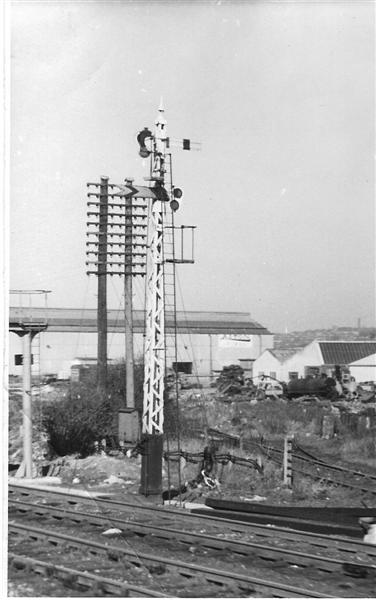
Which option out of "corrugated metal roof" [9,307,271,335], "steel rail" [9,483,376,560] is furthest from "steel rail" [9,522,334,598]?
"corrugated metal roof" [9,307,271,335]

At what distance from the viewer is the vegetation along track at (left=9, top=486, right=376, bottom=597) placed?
7219 millimetres

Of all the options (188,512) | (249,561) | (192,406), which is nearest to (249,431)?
(192,406)

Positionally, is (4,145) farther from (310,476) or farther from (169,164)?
(310,476)

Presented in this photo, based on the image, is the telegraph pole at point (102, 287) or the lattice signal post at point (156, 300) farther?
the telegraph pole at point (102, 287)

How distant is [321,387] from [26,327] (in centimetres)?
2068

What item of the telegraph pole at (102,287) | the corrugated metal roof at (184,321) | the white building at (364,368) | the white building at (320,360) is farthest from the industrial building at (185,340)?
the telegraph pole at (102,287)

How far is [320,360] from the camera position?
40.7 m

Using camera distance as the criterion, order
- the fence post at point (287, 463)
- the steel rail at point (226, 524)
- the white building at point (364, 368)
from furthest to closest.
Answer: the white building at point (364, 368)
the fence post at point (287, 463)
the steel rail at point (226, 524)

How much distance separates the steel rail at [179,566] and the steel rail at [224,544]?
0.94 metres

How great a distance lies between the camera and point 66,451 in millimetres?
17641

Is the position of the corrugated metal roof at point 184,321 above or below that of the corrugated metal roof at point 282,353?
above

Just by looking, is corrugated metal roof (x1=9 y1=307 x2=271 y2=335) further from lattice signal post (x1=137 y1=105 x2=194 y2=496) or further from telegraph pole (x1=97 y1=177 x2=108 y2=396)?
lattice signal post (x1=137 y1=105 x2=194 y2=496)

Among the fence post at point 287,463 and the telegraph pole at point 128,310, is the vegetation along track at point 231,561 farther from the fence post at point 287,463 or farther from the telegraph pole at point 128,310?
the telegraph pole at point 128,310

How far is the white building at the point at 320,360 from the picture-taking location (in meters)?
38.4
